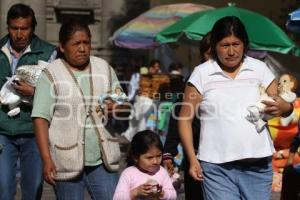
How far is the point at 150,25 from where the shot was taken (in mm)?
16516

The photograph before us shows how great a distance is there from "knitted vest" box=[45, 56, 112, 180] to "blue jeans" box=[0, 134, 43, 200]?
91 centimetres

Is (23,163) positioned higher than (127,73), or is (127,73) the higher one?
(23,163)

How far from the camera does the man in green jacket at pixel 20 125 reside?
5949 millimetres

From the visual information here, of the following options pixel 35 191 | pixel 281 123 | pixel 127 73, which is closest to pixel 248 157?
pixel 35 191

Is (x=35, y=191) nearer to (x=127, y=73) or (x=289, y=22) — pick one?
(x=289, y=22)

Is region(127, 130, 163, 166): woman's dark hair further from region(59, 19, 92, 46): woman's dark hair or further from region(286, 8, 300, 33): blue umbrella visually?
region(286, 8, 300, 33): blue umbrella

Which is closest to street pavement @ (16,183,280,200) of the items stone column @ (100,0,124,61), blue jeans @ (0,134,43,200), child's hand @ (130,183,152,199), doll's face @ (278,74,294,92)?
doll's face @ (278,74,294,92)

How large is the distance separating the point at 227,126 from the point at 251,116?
0.53ft

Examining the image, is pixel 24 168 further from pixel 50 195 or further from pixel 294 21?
pixel 294 21

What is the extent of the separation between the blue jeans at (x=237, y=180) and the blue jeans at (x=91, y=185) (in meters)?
0.65

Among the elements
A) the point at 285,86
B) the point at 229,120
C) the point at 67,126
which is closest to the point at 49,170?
the point at 67,126

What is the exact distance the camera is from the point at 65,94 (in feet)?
16.8

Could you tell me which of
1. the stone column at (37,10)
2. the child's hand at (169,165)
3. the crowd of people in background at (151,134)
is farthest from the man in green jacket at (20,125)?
the stone column at (37,10)

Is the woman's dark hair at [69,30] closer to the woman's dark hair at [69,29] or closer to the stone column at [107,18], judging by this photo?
the woman's dark hair at [69,29]
